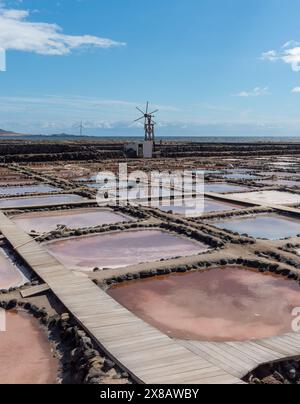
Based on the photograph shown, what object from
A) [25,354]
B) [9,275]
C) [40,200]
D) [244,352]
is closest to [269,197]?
[40,200]

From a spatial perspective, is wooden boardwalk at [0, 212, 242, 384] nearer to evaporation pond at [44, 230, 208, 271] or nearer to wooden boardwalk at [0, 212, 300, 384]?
wooden boardwalk at [0, 212, 300, 384]

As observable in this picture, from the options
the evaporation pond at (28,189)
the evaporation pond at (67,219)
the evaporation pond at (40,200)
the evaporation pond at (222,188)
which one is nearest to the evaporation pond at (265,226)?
the evaporation pond at (67,219)

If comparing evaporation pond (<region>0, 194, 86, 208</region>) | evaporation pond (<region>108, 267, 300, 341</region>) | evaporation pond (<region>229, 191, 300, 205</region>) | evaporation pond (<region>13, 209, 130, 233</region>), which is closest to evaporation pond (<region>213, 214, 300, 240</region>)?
evaporation pond (<region>229, 191, 300, 205</region>)

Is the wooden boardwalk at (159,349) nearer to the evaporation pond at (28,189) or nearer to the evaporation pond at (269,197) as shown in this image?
the evaporation pond at (269,197)

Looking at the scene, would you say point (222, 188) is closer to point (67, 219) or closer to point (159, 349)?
point (67, 219)
